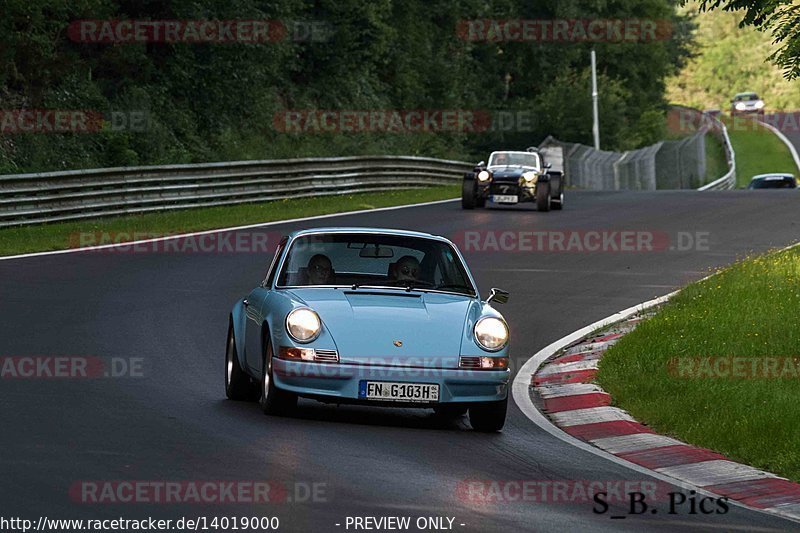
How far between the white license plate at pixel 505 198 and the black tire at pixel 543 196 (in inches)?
22.9

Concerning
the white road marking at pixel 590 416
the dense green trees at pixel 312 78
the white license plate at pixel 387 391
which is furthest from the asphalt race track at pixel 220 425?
the dense green trees at pixel 312 78

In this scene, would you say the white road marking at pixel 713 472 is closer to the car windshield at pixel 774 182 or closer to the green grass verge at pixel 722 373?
the green grass verge at pixel 722 373

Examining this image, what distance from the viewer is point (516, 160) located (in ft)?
109

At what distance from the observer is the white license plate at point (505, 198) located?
3256cm

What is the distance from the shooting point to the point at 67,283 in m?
18.7

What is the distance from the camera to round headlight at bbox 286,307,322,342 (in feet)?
32.9

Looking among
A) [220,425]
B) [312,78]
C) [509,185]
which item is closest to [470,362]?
[220,425]

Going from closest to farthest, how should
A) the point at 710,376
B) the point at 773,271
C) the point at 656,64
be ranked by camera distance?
the point at 710,376 → the point at 773,271 → the point at 656,64

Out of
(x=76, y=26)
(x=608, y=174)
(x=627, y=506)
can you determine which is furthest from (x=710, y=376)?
(x=608, y=174)

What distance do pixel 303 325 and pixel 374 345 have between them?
501 millimetres

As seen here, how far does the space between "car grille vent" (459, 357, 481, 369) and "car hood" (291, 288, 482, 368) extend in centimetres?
5

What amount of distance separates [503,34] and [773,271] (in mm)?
51024

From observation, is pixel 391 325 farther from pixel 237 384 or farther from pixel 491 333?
pixel 237 384

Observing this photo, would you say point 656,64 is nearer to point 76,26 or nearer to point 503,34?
point 503,34
